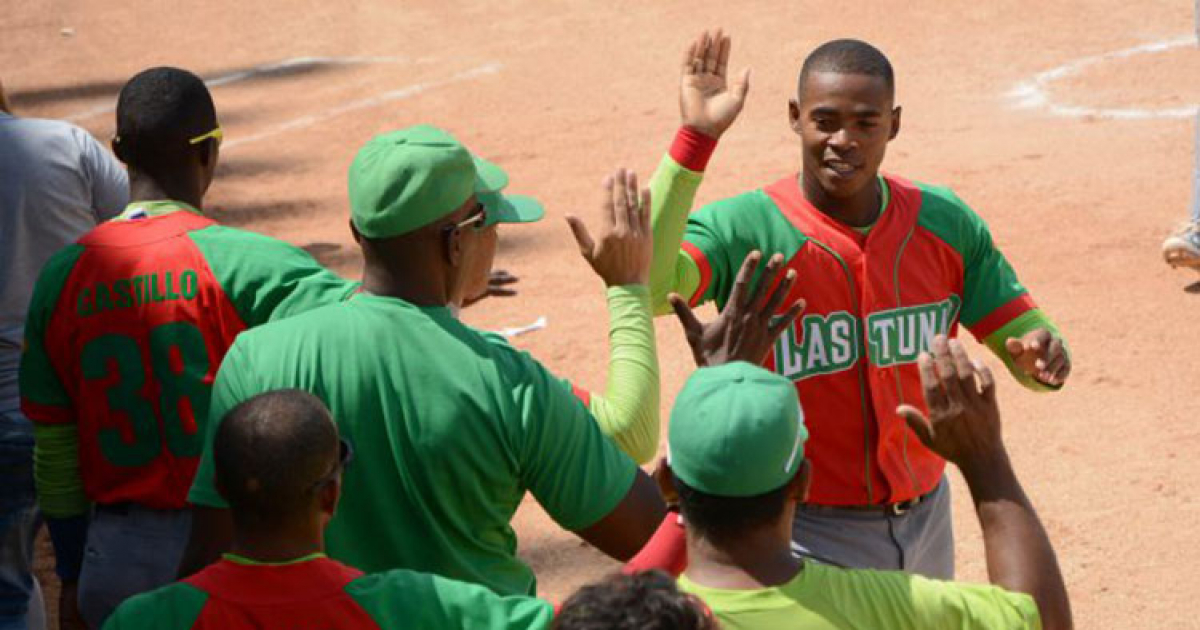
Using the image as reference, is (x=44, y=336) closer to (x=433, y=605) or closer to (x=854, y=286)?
(x=433, y=605)

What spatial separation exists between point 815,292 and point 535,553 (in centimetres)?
280

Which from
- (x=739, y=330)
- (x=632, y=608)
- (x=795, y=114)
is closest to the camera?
(x=632, y=608)

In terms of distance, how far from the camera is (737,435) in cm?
313

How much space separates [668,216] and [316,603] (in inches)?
68.5

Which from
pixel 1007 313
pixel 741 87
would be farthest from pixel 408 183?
pixel 1007 313

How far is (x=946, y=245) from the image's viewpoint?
16.0 ft

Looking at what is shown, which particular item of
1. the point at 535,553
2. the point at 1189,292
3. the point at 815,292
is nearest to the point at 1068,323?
the point at 1189,292

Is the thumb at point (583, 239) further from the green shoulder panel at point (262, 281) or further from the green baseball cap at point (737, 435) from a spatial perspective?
the green baseball cap at point (737, 435)

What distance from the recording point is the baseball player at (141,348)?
14.1 ft

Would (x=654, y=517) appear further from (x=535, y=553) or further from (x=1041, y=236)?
(x=1041, y=236)

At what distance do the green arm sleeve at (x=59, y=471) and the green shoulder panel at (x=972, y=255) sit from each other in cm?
239

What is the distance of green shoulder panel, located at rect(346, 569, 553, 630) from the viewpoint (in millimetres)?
3146

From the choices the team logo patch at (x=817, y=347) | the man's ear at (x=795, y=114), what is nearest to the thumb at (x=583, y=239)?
the team logo patch at (x=817, y=347)

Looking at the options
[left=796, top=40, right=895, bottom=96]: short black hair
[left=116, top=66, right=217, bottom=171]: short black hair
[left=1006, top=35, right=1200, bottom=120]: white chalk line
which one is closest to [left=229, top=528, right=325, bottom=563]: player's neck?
[left=116, top=66, right=217, bottom=171]: short black hair
